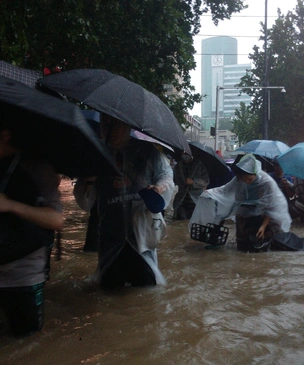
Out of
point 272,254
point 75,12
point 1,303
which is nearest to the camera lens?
point 1,303

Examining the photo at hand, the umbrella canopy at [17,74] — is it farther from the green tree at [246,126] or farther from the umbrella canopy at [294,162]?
the green tree at [246,126]

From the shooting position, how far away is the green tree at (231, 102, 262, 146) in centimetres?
3256

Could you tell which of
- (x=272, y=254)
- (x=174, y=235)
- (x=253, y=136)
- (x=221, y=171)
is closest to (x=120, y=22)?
(x=221, y=171)

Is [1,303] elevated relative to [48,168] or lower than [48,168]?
lower

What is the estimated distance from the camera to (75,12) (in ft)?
24.9

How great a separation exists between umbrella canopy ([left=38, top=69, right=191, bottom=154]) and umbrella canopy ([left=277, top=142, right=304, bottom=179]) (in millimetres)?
4256

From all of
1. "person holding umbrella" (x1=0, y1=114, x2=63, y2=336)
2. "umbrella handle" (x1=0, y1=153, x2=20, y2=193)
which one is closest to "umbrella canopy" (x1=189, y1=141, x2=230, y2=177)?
"person holding umbrella" (x1=0, y1=114, x2=63, y2=336)

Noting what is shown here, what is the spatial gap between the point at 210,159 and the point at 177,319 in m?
5.62

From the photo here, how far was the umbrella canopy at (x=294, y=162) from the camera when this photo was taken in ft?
25.5

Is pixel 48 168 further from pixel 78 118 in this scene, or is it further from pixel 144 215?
pixel 144 215

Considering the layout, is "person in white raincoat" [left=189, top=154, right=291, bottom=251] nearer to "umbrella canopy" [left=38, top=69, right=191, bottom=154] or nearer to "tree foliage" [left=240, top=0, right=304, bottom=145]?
"umbrella canopy" [left=38, top=69, right=191, bottom=154]

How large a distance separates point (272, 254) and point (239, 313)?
8.59 ft

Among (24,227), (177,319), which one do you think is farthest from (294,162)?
(24,227)

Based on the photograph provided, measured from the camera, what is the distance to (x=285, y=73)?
1152 inches
